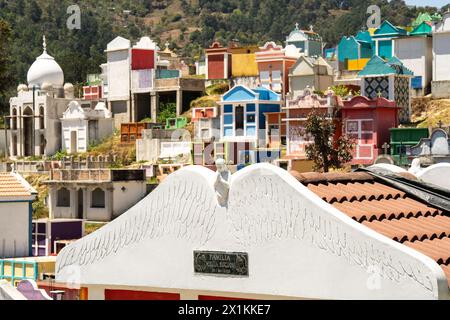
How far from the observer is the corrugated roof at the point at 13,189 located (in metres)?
33.7

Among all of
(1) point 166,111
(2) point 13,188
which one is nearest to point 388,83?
(1) point 166,111

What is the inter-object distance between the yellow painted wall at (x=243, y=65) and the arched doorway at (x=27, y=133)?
1287 cm

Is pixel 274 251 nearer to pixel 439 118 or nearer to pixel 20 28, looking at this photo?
pixel 439 118

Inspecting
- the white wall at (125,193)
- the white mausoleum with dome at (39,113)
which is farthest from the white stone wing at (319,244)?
the white mausoleum with dome at (39,113)

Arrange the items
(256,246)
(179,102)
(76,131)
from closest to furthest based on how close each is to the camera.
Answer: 1. (256,246)
2. (179,102)
3. (76,131)

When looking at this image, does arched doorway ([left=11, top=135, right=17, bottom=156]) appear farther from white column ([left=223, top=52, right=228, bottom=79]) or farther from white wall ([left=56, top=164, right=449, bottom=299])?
white wall ([left=56, top=164, right=449, bottom=299])

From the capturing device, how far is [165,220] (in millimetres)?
19281

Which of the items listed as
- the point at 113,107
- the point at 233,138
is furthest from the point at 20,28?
the point at 233,138

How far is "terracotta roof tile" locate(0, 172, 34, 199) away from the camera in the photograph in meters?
33.8

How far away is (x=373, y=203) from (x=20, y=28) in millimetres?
146159

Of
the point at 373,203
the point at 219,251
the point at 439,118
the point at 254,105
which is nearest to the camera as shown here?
the point at 219,251

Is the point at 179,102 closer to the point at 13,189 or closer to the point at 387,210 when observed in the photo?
the point at 13,189

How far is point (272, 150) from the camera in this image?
63.8 metres

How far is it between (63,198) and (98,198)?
3.05 meters
